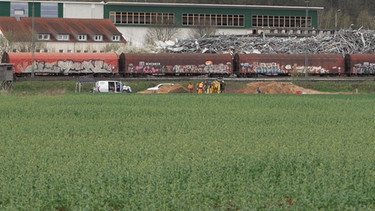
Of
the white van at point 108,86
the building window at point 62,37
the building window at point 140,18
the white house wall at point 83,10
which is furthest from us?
the white house wall at point 83,10

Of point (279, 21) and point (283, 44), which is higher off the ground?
point (279, 21)

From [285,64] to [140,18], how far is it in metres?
33.9

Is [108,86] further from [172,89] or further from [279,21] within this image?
[279,21]

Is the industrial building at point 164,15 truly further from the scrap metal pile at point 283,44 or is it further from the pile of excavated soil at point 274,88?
the pile of excavated soil at point 274,88

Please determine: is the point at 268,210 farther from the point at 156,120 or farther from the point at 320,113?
the point at 320,113

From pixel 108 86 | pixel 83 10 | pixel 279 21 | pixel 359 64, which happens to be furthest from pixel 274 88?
pixel 279 21

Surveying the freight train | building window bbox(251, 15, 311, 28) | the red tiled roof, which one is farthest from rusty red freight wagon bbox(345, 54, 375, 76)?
building window bbox(251, 15, 311, 28)

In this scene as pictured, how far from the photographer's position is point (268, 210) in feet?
44.8

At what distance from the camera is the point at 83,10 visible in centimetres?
11094

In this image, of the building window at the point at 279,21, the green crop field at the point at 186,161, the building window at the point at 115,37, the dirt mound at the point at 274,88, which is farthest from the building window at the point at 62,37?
the green crop field at the point at 186,161

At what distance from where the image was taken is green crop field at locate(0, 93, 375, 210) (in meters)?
14.6

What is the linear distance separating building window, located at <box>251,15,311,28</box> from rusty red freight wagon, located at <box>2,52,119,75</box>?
3971cm

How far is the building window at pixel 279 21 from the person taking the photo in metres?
114

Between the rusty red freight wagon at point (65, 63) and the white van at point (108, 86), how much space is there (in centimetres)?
1009
